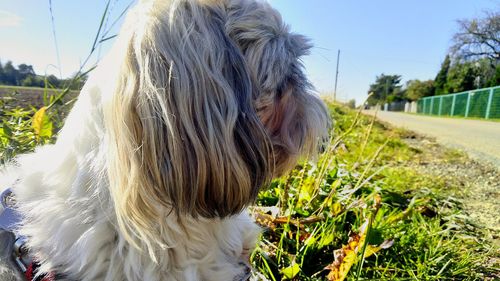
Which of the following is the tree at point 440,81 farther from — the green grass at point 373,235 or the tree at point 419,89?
the green grass at point 373,235

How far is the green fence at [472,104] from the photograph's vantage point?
24.8 m

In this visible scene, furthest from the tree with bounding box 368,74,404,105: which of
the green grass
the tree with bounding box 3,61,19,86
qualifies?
the tree with bounding box 3,61,19,86

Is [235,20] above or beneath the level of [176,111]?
above

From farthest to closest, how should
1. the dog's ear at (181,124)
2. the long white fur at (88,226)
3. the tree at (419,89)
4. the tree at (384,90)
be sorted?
the tree at (419,89), the tree at (384,90), the long white fur at (88,226), the dog's ear at (181,124)

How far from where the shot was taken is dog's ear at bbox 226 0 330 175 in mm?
1336

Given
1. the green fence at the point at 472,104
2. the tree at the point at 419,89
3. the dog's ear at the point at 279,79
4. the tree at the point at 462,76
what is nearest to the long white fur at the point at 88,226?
the dog's ear at the point at 279,79

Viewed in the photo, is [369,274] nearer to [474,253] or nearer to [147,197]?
[474,253]

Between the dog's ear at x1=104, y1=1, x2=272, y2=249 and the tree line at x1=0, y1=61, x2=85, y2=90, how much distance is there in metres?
1.59

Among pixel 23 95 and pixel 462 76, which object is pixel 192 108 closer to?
pixel 23 95

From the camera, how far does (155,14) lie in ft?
4.02

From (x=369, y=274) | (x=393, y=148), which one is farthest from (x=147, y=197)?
(x=393, y=148)

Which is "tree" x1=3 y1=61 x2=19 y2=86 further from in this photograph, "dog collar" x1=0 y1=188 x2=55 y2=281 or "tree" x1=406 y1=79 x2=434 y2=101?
"tree" x1=406 y1=79 x2=434 y2=101

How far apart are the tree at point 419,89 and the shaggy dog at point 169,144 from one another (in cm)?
5872

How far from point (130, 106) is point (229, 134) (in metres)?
0.31
